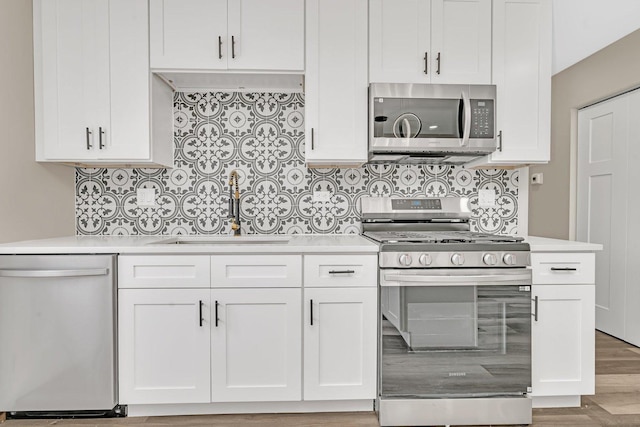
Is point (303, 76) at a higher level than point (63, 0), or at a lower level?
lower

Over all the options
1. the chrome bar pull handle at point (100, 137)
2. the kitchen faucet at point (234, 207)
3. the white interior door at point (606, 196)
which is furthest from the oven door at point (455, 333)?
the white interior door at point (606, 196)

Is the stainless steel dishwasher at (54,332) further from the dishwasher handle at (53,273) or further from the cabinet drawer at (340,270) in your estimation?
the cabinet drawer at (340,270)

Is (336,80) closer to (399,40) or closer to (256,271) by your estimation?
(399,40)

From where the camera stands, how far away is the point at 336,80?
2381 millimetres

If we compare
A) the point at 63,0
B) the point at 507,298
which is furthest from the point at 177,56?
the point at 507,298

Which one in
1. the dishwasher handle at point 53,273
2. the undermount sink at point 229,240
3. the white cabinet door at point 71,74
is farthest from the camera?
the undermount sink at point 229,240

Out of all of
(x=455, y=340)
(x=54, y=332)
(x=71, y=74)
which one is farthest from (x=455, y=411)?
(x=71, y=74)

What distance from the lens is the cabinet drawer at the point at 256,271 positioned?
2.07 m

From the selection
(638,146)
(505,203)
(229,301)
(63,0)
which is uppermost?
(63,0)

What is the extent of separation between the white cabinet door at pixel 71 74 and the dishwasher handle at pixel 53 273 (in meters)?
0.72

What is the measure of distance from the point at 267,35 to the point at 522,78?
1568 mm

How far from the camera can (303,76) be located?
2439 millimetres

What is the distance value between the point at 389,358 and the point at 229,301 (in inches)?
34.3

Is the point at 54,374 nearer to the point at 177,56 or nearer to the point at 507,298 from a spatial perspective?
the point at 177,56
